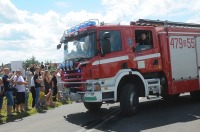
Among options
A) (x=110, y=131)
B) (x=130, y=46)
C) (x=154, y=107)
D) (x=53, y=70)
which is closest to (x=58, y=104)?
(x=53, y=70)

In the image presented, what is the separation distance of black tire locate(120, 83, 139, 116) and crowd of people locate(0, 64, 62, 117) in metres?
3.40

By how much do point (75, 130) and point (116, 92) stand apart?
6.87ft

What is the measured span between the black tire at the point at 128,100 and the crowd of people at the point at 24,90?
3.40 meters

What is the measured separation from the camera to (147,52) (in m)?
11.6

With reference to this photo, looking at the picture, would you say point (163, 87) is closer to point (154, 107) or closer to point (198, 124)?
point (154, 107)

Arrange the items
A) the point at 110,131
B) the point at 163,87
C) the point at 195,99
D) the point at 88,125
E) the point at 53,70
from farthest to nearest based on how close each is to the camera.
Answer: the point at 53,70 → the point at 195,99 → the point at 163,87 → the point at 88,125 → the point at 110,131

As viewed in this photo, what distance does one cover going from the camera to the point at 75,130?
9.14 m

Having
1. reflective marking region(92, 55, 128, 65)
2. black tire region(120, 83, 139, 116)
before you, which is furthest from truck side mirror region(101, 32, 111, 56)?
black tire region(120, 83, 139, 116)

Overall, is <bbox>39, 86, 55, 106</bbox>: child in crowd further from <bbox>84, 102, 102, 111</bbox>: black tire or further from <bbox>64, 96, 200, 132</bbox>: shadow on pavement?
<bbox>64, 96, 200, 132</bbox>: shadow on pavement

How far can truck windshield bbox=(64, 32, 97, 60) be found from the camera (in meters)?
10.4

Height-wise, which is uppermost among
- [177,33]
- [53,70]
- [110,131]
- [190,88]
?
[177,33]

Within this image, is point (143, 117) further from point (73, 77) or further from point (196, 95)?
point (196, 95)

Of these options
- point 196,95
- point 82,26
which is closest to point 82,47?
point 82,26

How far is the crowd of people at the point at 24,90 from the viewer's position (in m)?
12.5
